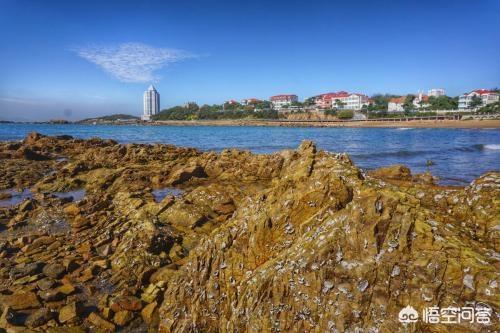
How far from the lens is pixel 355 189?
211 inches

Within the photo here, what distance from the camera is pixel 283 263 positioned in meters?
4.88

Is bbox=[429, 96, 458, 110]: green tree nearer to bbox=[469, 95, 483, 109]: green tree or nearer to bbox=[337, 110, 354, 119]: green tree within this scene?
bbox=[469, 95, 483, 109]: green tree

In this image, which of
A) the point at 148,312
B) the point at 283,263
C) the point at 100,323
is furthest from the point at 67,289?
the point at 283,263

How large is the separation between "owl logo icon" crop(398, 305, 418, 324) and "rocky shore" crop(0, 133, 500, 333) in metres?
0.06

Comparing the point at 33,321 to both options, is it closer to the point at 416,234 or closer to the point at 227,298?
the point at 227,298

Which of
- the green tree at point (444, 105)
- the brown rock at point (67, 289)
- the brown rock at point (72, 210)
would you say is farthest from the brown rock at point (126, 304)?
the green tree at point (444, 105)

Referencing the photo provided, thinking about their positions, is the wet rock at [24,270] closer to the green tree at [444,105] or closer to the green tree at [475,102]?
the green tree at [444,105]

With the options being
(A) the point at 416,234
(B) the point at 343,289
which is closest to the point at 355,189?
(A) the point at 416,234

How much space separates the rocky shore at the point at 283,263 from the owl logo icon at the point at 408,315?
56mm

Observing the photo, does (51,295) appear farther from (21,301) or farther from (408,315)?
(408,315)

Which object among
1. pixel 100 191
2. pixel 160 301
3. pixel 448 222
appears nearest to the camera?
pixel 448 222

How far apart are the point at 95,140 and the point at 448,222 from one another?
44.1m

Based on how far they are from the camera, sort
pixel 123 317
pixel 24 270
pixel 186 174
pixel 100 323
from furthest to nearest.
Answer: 1. pixel 186 174
2. pixel 24 270
3. pixel 123 317
4. pixel 100 323

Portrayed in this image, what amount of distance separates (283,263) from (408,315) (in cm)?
174
